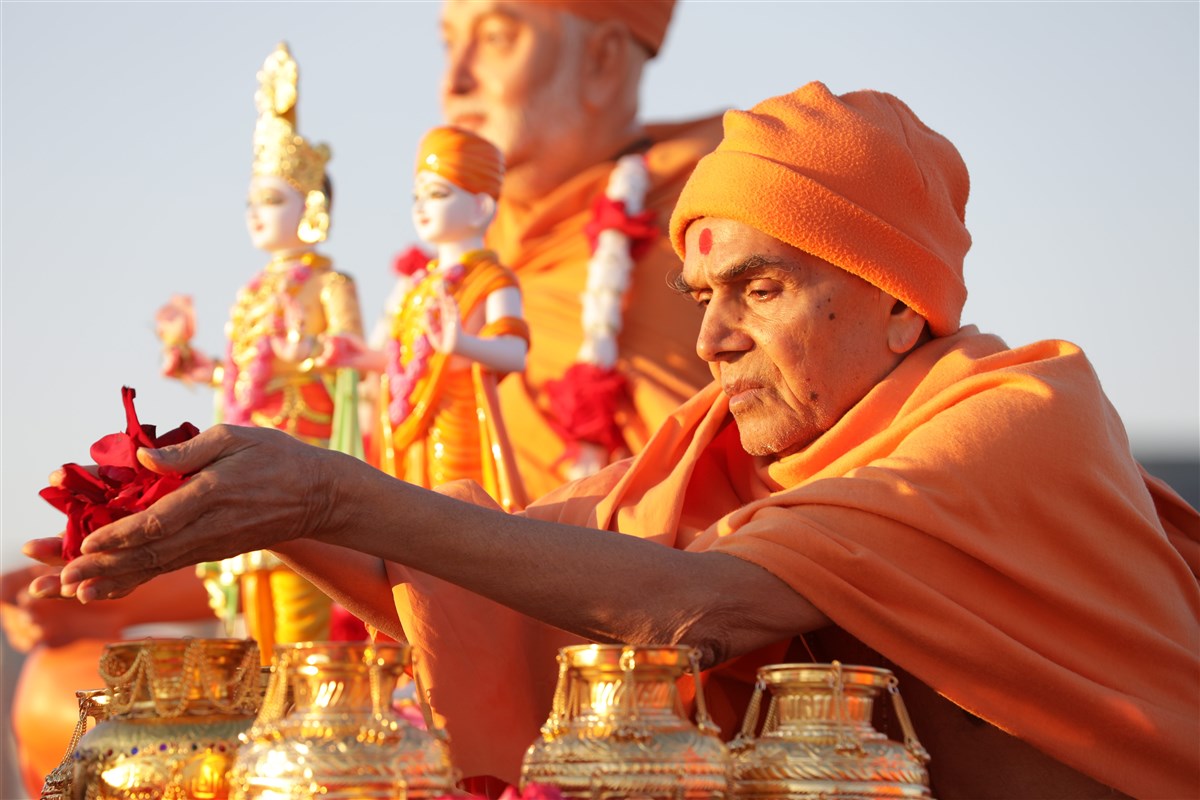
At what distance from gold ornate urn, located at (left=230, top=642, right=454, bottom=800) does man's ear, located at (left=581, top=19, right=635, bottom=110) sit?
612cm

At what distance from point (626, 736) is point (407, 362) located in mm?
3847

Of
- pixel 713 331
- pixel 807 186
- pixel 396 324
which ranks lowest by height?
pixel 713 331

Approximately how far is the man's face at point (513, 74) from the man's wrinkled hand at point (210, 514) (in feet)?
18.2

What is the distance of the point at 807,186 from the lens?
9.26ft

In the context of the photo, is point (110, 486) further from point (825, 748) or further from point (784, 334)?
point (784, 334)

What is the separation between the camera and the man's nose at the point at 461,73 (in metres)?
7.68

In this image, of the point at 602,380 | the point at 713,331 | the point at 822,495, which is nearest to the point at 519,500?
the point at 602,380

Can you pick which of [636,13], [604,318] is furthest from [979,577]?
[636,13]

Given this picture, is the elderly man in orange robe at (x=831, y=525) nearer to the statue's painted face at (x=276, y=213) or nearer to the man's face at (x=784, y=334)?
the man's face at (x=784, y=334)

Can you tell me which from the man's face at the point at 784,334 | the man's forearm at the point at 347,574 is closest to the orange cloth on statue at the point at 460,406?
the man's face at the point at 784,334

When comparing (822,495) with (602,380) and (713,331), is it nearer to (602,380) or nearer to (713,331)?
(713,331)

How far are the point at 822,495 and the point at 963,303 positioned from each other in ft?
2.09

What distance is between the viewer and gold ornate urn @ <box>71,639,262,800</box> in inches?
78.6

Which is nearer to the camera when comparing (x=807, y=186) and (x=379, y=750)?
(x=379, y=750)
